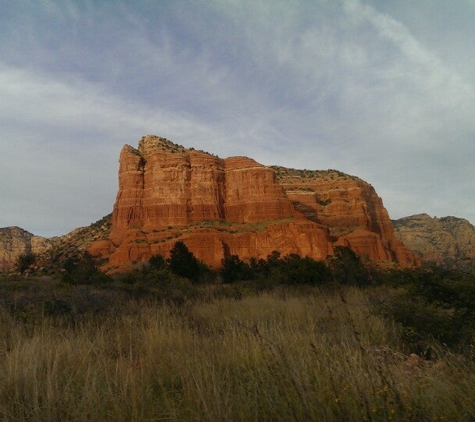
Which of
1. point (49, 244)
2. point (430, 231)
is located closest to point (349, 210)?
point (430, 231)

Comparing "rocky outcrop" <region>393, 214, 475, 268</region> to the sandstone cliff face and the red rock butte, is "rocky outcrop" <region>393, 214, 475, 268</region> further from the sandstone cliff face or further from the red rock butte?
the red rock butte

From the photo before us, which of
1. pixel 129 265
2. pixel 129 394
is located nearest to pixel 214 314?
pixel 129 394

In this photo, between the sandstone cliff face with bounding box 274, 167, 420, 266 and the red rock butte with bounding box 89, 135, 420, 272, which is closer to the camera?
the red rock butte with bounding box 89, 135, 420, 272

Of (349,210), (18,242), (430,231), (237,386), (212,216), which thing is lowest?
(237,386)

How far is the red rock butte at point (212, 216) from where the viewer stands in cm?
6397

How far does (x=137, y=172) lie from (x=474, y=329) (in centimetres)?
7497

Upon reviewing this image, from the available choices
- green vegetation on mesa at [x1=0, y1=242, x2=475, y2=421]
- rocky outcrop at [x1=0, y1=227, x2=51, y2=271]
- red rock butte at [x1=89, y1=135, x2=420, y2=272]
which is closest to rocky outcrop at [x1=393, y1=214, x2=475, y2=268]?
red rock butte at [x1=89, y1=135, x2=420, y2=272]

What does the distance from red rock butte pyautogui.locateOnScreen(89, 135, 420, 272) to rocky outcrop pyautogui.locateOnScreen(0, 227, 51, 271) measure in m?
46.6

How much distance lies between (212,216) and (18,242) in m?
72.9

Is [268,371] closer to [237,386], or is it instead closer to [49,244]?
[237,386]

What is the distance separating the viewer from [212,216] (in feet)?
241

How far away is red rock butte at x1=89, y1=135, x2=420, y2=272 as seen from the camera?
2518 inches

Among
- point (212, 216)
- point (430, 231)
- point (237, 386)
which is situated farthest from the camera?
point (430, 231)

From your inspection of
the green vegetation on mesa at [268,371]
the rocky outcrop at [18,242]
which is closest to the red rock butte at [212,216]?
the rocky outcrop at [18,242]
